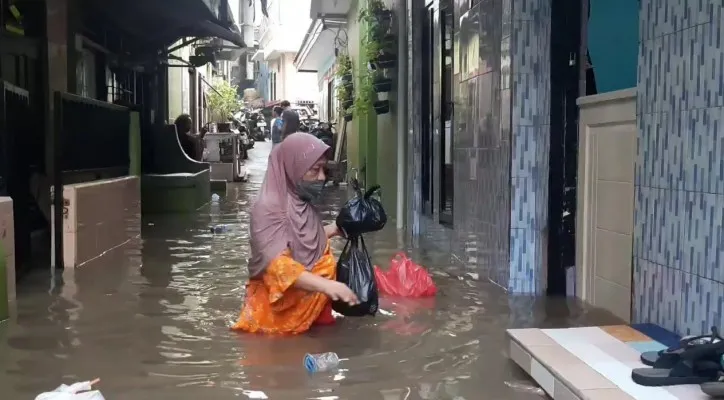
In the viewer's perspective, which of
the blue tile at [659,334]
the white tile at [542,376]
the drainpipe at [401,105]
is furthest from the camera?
the drainpipe at [401,105]

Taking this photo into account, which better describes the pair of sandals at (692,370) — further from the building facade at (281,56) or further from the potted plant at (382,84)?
the building facade at (281,56)

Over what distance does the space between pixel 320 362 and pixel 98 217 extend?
427cm

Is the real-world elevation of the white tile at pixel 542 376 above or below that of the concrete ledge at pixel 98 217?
below

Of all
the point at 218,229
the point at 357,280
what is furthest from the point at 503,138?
the point at 218,229

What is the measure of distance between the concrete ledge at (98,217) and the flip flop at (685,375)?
16.3 feet

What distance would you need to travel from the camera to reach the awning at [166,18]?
1020cm

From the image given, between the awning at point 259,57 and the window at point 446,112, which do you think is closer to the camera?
the window at point 446,112

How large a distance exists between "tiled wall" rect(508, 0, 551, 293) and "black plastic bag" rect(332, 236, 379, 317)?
1363mm

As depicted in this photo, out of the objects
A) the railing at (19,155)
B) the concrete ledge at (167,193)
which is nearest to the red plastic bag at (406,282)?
the railing at (19,155)

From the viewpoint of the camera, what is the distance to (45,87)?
682 centimetres

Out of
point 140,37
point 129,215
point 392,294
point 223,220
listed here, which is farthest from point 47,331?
point 140,37

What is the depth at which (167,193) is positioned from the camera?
11.5 meters

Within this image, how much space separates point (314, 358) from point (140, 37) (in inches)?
384

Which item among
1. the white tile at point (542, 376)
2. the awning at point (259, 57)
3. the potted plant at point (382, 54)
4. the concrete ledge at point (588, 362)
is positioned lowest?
the white tile at point (542, 376)
